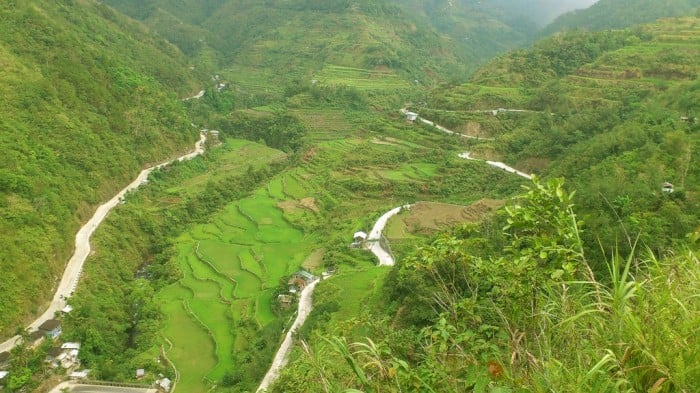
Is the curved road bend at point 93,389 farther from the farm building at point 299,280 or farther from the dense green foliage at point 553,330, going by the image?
the dense green foliage at point 553,330

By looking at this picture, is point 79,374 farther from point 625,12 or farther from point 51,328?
point 625,12

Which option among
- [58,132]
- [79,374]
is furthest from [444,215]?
[58,132]

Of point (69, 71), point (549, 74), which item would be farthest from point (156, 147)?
point (549, 74)

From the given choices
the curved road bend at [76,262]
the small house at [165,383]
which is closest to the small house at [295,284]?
the small house at [165,383]

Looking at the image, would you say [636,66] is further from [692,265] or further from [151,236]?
[692,265]

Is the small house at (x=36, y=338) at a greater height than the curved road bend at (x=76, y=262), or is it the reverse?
the curved road bend at (x=76, y=262)

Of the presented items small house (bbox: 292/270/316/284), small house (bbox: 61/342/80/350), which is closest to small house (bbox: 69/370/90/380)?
small house (bbox: 61/342/80/350)

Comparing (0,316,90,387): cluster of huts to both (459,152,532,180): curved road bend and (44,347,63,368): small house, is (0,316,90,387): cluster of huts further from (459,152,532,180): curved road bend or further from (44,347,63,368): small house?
(459,152,532,180): curved road bend
